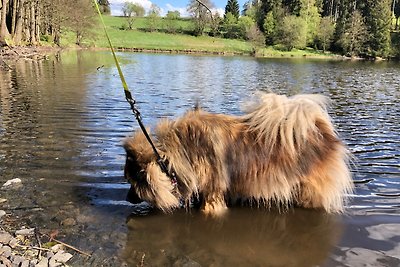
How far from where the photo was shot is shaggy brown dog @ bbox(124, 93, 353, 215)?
4.65 meters

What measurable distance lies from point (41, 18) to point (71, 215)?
54.4 m

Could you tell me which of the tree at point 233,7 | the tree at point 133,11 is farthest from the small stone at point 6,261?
the tree at point 133,11

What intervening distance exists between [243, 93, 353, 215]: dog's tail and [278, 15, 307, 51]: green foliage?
3165 inches

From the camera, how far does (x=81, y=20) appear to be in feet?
183

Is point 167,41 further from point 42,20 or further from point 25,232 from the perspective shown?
point 25,232

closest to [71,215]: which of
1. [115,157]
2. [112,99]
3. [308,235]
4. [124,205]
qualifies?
[124,205]

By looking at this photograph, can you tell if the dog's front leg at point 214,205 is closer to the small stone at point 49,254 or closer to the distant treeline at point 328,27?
the small stone at point 49,254

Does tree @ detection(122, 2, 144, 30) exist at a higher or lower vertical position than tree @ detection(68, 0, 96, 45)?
higher

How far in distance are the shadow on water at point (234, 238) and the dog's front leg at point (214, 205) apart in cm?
8

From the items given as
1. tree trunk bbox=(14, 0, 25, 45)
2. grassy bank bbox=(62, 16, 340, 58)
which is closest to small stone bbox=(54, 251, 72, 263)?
tree trunk bbox=(14, 0, 25, 45)

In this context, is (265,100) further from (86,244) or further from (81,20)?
(81,20)

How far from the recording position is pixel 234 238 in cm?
455

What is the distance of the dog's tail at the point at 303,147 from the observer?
468cm

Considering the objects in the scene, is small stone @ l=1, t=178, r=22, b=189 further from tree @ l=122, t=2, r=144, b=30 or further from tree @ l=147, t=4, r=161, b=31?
tree @ l=122, t=2, r=144, b=30
